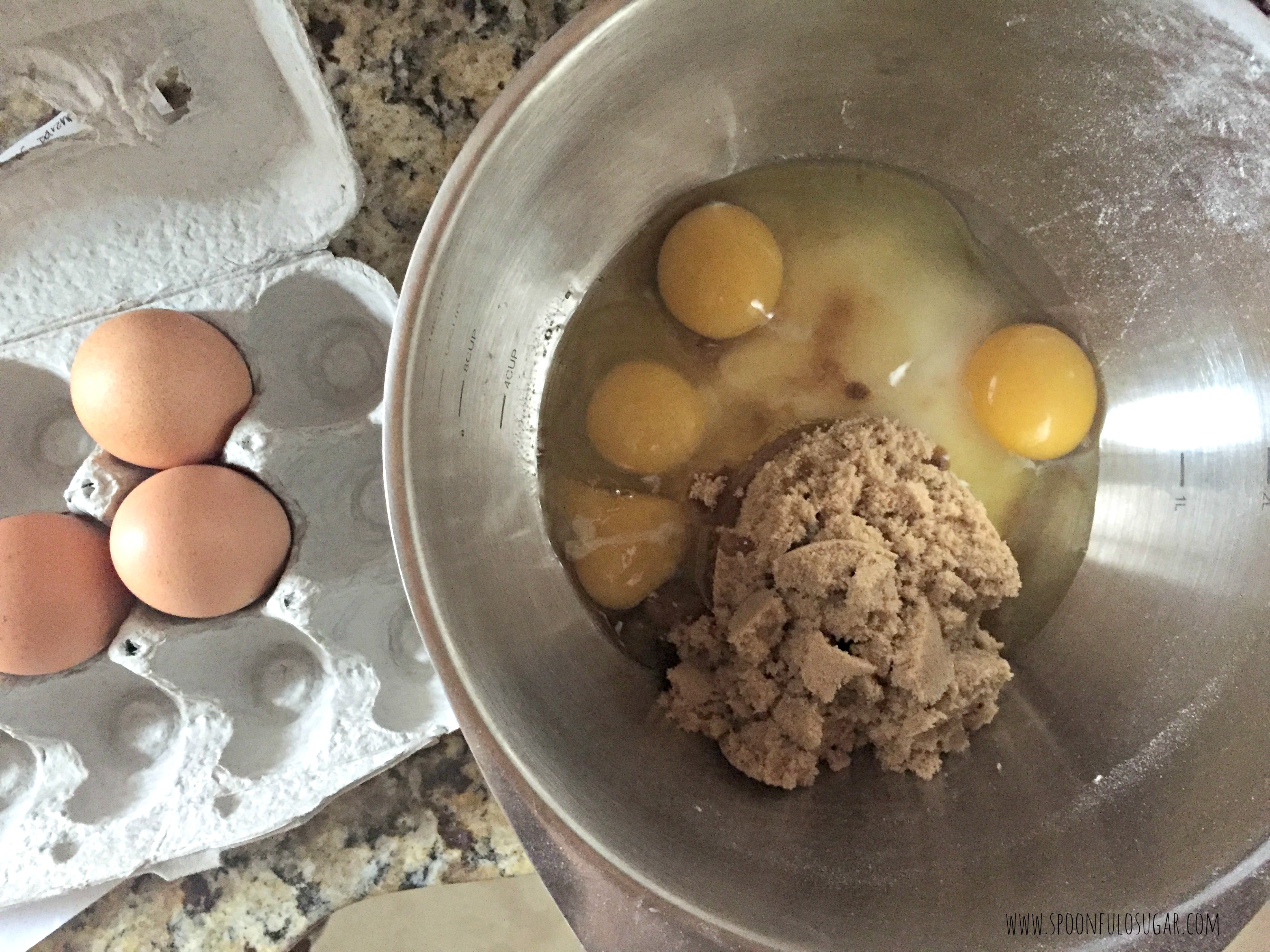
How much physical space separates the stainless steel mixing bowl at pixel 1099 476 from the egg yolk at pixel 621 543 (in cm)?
5

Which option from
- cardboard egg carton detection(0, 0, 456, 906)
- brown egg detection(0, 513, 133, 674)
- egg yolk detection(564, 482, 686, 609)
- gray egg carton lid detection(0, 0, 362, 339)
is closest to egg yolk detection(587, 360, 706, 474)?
egg yolk detection(564, 482, 686, 609)

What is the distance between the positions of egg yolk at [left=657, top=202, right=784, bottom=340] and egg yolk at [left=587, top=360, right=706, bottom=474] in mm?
111

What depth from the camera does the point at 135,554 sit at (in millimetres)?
948

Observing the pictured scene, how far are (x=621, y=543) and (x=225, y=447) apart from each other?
1.82 feet

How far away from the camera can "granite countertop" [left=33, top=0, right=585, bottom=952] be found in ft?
3.54

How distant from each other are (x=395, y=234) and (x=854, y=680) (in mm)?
885

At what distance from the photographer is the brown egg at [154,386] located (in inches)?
37.5

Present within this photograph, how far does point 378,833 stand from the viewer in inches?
46.4

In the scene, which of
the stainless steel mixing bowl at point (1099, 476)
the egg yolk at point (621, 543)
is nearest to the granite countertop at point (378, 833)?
the stainless steel mixing bowl at point (1099, 476)

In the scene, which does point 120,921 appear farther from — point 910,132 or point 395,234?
point 910,132

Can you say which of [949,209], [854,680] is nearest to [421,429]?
[854,680]

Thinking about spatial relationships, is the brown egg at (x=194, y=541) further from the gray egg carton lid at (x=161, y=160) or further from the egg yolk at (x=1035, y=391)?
the egg yolk at (x=1035, y=391)

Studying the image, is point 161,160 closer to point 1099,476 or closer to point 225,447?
point 225,447

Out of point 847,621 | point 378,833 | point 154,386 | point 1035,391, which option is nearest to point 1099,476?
point 1035,391
